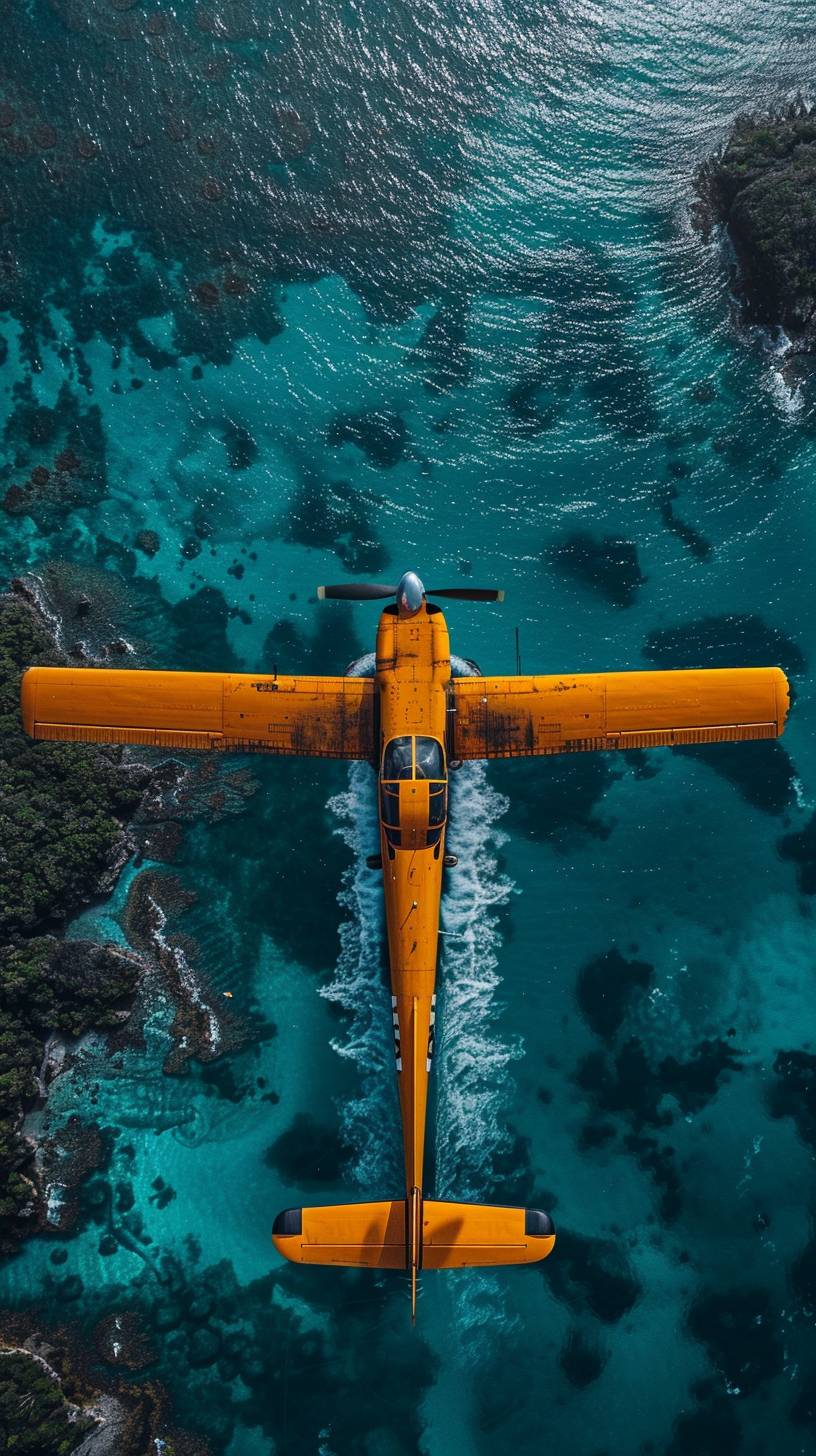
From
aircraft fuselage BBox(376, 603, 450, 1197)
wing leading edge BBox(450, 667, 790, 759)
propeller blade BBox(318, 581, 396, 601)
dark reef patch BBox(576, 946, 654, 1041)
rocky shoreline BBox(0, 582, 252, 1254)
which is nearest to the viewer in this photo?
aircraft fuselage BBox(376, 603, 450, 1197)

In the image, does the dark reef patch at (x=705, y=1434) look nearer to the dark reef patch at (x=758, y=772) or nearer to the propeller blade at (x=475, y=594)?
the dark reef patch at (x=758, y=772)

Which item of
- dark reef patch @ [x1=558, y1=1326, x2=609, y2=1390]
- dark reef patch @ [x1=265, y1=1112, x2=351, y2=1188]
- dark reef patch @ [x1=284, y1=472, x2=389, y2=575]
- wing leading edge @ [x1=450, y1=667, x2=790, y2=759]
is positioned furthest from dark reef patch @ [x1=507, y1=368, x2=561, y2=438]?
dark reef patch @ [x1=558, y1=1326, x2=609, y2=1390]

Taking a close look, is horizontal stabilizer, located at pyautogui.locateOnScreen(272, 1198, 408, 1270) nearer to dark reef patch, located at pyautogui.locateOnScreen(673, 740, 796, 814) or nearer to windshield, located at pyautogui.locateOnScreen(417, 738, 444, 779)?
windshield, located at pyautogui.locateOnScreen(417, 738, 444, 779)

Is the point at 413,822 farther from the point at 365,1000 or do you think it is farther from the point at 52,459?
the point at 52,459

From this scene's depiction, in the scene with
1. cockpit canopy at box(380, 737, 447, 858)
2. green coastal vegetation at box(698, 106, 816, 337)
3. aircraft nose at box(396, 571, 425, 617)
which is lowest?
cockpit canopy at box(380, 737, 447, 858)

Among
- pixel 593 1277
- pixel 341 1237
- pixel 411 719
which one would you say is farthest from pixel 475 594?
pixel 593 1277

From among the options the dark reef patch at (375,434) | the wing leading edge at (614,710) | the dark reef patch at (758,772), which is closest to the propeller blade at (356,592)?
the wing leading edge at (614,710)

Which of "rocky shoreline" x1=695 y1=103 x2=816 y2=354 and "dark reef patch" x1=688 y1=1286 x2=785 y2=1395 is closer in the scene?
"dark reef patch" x1=688 y1=1286 x2=785 y2=1395
